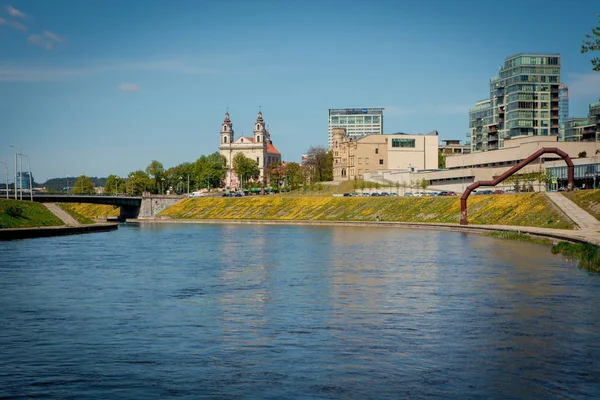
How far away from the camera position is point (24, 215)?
335 ft

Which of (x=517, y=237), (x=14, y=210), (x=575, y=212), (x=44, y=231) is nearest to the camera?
(x=517, y=237)

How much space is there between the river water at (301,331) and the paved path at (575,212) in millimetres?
35916

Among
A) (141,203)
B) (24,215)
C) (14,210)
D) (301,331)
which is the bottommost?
(301,331)

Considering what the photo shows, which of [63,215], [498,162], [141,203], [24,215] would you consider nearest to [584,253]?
[24,215]

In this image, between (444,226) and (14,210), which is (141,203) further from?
(444,226)

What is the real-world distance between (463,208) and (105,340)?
90223 millimetres

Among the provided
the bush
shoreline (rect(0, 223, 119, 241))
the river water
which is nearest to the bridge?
shoreline (rect(0, 223, 119, 241))

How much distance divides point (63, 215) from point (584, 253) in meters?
85.7

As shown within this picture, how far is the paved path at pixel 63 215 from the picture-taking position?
112 meters

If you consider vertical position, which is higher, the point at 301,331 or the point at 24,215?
the point at 24,215

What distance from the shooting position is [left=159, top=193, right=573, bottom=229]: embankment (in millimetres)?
102312

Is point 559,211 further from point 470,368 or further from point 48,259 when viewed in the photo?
point 470,368

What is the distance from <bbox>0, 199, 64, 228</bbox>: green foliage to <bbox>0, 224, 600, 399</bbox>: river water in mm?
48800

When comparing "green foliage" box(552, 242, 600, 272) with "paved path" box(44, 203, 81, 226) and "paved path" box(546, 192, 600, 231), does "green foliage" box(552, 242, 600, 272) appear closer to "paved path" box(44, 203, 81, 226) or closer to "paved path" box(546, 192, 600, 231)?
"paved path" box(546, 192, 600, 231)
